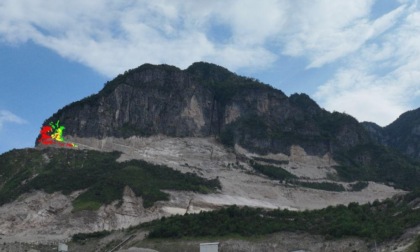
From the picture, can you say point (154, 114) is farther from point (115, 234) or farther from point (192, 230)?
point (192, 230)

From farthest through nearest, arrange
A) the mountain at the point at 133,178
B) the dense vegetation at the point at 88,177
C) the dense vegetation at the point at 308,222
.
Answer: the dense vegetation at the point at 88,177
the mountain at the point at 133,178
the dense vegetation at the point at 308,222

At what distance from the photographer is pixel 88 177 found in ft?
469

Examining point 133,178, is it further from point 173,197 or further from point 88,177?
point 173,197

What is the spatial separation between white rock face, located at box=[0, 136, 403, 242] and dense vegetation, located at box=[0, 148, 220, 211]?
2.59 meters

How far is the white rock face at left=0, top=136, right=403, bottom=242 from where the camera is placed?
395ft

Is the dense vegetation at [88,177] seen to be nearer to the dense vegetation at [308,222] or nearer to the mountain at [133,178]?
the mountain at [133,178]

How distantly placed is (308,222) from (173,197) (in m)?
55.6

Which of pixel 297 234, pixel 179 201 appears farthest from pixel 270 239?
pixel 179 201

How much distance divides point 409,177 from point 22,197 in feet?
416

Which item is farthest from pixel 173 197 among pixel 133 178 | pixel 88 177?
pixel 88 177

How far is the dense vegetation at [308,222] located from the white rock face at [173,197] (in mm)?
25921

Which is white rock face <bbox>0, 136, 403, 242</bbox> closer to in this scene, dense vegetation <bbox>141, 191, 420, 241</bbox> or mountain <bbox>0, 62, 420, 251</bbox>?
mountain <bbox>0, 62, 420, 251</bbox>

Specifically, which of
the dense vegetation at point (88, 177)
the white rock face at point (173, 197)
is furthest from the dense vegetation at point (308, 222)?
the dense vegetation at point (88, 177)

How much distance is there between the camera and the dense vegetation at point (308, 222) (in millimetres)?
78750
